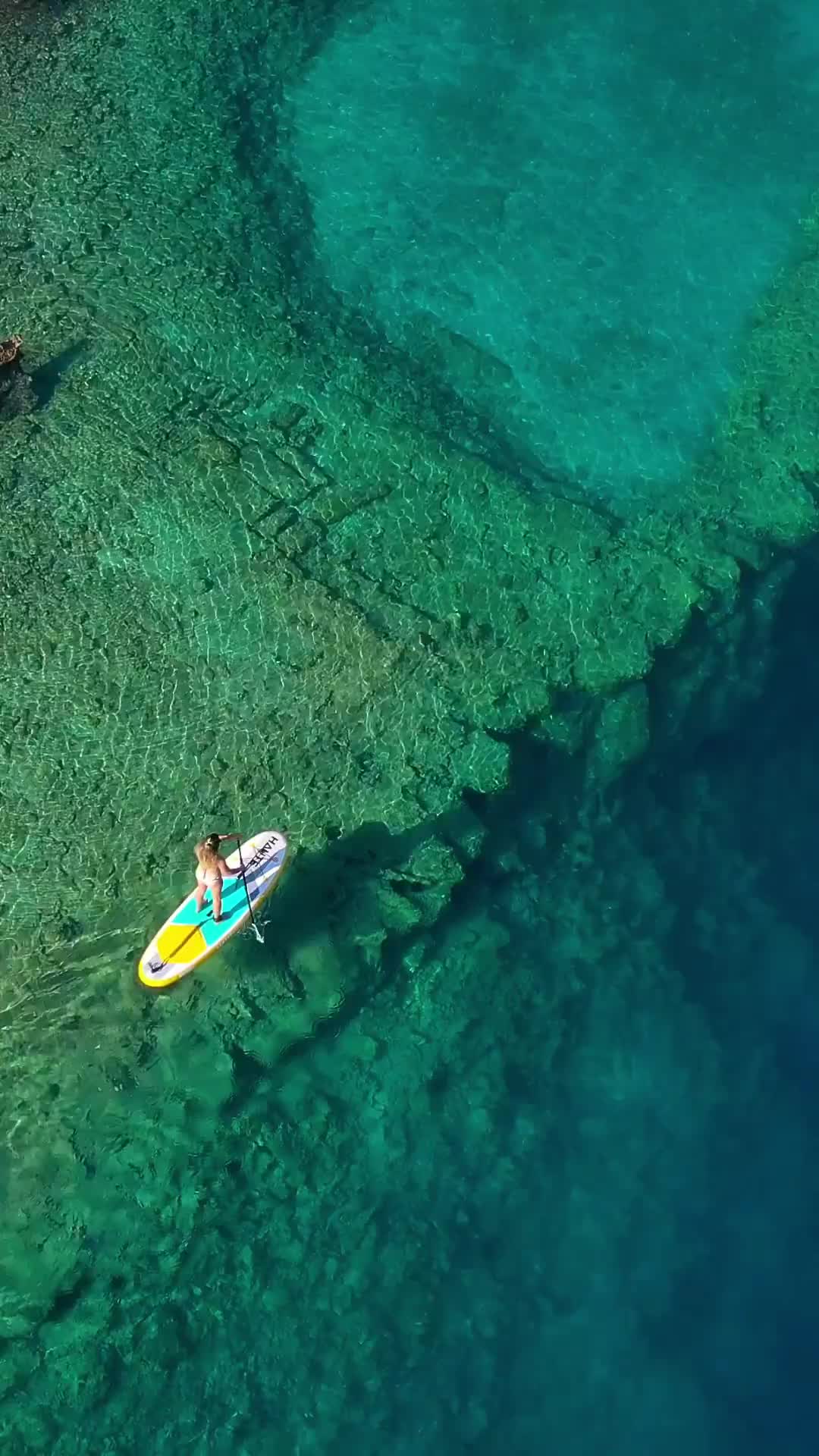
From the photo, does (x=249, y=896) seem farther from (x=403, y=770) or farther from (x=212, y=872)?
(x=403, y=770)

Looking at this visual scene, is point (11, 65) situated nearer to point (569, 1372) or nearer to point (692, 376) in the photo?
point (692, 376)

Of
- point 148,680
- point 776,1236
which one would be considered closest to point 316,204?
point 148,680

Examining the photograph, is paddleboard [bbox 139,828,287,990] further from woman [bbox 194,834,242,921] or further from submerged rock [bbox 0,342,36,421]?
submerged rock [bbox 0,342,36,421]

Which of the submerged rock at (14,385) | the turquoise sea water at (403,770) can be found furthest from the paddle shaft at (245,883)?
the submerged rock at (14,385)

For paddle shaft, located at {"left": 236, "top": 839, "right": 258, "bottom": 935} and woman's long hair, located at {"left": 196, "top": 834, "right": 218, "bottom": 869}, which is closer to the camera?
woman's long hair, located at {"left": 196, "top": 834, "right": 218, "bottom": 869}

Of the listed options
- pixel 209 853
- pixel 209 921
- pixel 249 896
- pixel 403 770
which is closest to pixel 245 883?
pixel 249 896

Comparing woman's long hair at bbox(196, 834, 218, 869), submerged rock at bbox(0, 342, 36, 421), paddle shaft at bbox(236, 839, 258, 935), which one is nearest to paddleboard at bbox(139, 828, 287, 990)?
paddle shaft at bbox(236, 839, 258, 935)

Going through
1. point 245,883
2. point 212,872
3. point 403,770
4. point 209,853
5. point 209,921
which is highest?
point 209,853

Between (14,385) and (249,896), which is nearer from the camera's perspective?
(249,896)
